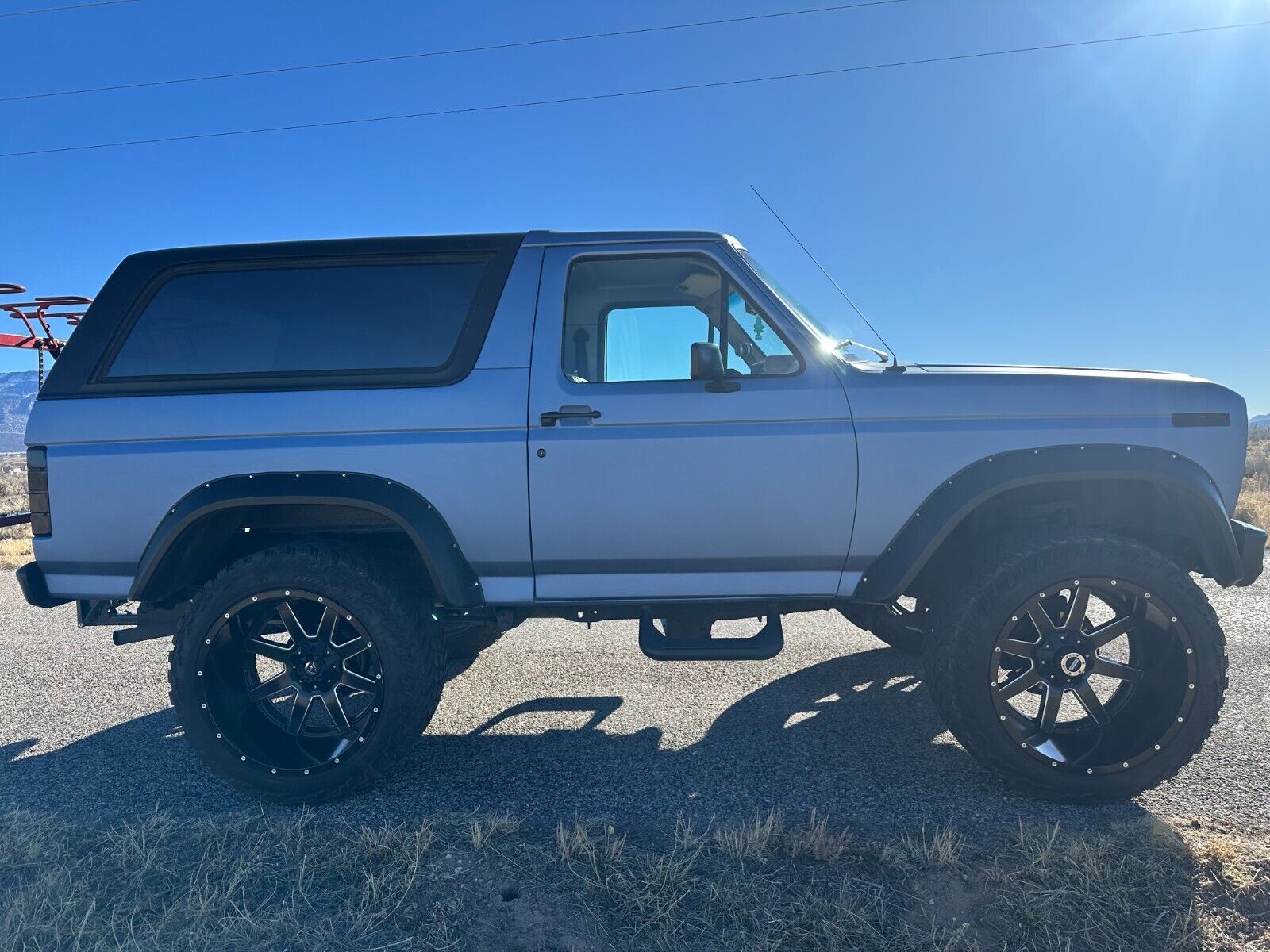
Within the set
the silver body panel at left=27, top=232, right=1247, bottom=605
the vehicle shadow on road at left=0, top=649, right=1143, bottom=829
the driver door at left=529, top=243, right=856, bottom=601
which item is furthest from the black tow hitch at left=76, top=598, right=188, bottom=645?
the driver door at left=529, top=243, right=856, bottom=601

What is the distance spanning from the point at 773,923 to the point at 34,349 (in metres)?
5.91

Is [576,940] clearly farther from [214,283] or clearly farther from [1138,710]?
[214,283]

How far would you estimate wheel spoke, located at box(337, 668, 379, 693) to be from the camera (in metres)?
2.93

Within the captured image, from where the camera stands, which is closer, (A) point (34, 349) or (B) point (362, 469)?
(B) point (362, 469)

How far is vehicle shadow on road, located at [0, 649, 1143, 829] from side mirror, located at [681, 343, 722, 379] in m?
1.69

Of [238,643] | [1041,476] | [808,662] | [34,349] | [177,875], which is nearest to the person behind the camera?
[177,875]

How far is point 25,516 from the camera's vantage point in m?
3.66

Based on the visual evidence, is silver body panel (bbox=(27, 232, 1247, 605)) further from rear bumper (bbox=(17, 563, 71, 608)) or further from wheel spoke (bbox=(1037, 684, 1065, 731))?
wheel spoke (bbox=(1037, 684, 1065, 731))

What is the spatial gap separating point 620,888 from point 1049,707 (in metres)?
1.82

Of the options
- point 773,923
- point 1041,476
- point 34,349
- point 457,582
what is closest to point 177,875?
point 457,582

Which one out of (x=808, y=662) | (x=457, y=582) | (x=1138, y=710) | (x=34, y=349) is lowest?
(x=808, y=662)

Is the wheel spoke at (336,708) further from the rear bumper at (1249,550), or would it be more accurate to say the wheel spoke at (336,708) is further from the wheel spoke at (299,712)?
the rear bumper at (1249,550)

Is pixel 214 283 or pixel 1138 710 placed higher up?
pixel 214 283

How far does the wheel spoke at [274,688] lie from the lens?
300cm
